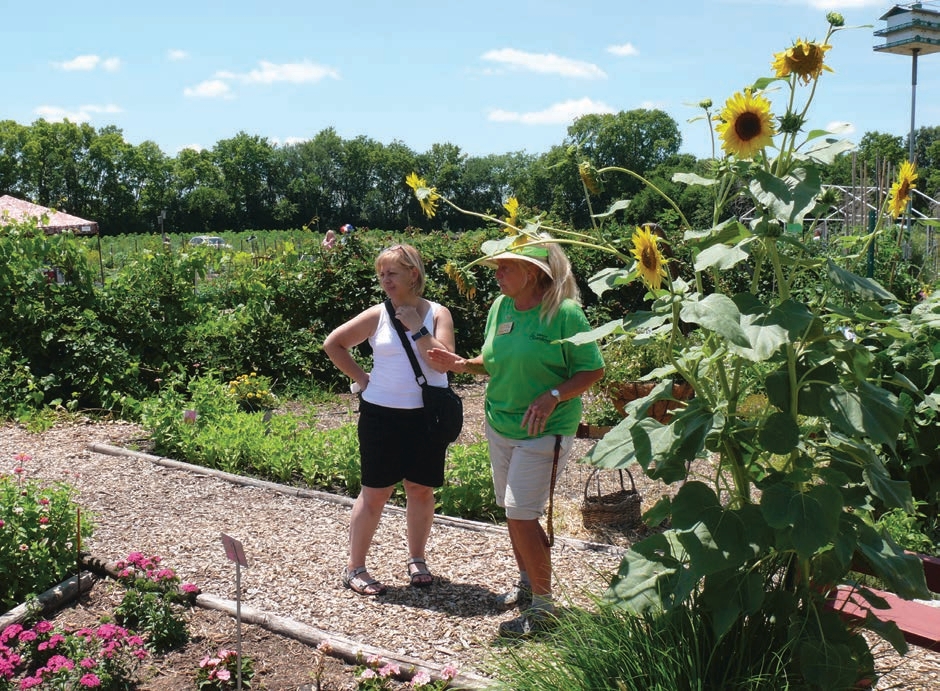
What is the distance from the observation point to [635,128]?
7050 cm

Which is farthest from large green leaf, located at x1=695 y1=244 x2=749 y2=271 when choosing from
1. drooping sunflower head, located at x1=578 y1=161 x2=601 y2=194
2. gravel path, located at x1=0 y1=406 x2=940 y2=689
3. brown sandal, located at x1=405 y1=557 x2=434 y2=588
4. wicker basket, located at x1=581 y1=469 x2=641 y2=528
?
wicker basket, located at x1=581 y1=469 x2=641 y2=528

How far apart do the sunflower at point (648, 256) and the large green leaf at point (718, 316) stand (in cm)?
13

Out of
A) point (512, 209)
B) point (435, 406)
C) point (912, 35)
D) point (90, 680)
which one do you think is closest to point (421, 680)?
point (90, 680)

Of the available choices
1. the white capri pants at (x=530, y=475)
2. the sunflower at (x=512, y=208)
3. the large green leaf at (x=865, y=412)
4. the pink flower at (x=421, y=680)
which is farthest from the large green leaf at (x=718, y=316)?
the pink flower at (x=421, y=680)

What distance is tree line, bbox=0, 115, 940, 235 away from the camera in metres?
86.5

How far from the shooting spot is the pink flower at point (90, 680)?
9.62ft

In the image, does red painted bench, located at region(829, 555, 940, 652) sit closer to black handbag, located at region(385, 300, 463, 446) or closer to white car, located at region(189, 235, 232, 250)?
black handbag, located at region(385, 300, 463, 446)

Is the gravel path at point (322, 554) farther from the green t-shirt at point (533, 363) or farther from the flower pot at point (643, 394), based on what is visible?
the flower pot at point (643, 394)

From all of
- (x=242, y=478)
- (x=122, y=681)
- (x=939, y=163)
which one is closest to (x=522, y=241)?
(x=122, y=681)

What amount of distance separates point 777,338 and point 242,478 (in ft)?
14.1

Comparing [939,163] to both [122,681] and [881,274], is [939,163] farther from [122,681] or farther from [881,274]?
[122,681]

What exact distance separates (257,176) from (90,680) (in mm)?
110009

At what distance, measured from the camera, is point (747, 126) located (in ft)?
6.79

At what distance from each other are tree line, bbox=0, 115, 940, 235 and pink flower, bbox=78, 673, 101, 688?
247 feet
